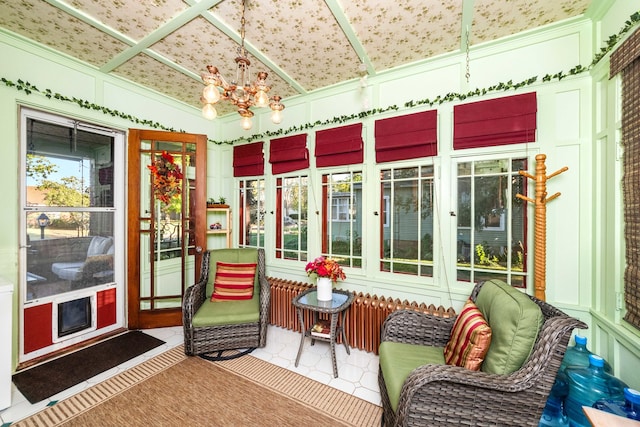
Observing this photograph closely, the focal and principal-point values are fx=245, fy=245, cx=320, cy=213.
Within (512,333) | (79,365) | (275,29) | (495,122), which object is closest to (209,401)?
(79,365)

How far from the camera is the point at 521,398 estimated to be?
1193 mm

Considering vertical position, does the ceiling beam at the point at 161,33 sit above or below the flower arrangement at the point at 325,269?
above

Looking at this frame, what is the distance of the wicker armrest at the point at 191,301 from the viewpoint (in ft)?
7.68

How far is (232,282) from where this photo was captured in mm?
2805

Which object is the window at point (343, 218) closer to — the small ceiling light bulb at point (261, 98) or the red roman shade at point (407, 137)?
the red roman shade at point (407, 137)

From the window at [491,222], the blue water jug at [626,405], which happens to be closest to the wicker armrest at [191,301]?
the window at [491,222]

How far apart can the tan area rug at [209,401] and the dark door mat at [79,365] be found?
0.25 m

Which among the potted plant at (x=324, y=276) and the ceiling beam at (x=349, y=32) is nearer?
the ceiling beam at (x=349, y=32)

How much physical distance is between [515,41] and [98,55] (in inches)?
153

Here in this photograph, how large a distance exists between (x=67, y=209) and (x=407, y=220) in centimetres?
358

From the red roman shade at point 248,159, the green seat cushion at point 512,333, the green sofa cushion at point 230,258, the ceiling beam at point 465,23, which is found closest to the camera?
the green seat cushion at point 512,333

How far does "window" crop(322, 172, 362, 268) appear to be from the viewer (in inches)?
114

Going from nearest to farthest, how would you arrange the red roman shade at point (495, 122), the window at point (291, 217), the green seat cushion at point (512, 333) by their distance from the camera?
the green seat cushion at point (512, 333), the red roman shade at point (495, 122), the window at point (291, 217)

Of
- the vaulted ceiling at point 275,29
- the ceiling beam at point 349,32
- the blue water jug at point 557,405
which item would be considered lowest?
the blue water jug at point 557,405
